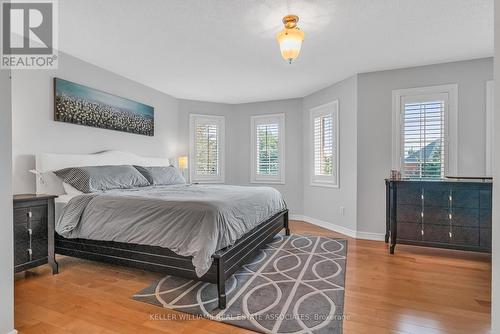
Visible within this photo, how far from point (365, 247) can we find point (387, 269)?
Result: 2.50 ft

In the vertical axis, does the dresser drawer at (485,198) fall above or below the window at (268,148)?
below

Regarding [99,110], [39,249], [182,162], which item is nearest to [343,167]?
[182,162]

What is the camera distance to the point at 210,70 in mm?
3887

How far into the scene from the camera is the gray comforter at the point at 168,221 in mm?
2113

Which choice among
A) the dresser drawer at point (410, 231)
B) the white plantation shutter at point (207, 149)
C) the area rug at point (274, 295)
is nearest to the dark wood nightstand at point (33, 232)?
the area rug at point (274, 295)

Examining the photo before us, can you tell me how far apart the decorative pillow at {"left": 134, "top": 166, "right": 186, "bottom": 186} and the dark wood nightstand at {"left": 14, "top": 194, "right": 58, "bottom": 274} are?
132 cm

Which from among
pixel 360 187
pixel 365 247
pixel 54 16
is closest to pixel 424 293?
pixel 365 247

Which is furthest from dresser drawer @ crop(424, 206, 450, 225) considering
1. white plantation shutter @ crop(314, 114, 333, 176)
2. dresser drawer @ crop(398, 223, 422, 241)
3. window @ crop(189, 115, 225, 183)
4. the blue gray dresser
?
window @ crop(189, 115, 225, 183)

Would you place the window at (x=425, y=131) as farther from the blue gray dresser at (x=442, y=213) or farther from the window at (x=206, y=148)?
the window at (x=206, y=148)

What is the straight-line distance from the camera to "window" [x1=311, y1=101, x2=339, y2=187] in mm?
4566

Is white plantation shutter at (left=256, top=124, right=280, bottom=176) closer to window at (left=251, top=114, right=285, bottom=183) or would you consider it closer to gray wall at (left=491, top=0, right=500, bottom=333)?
window at (left=251, top=114, right=285, bottom=183)

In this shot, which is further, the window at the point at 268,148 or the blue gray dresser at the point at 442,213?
the window at the point at 268,148

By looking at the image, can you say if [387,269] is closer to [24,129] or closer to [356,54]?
[356,54]

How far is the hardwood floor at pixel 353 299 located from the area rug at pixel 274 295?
0.32ft
